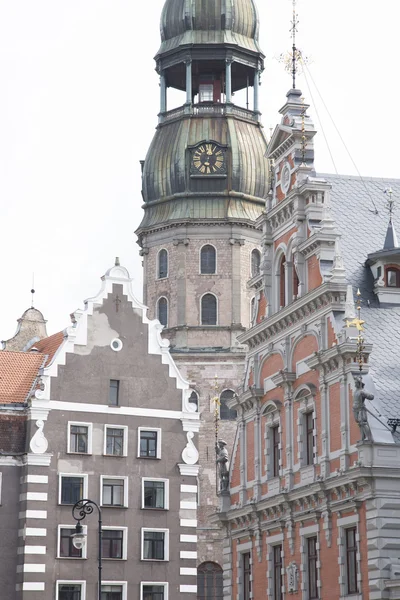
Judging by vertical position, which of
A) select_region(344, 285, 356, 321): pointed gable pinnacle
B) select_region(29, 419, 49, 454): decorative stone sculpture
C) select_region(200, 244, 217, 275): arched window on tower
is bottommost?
select_region(29, 419, 49, 454): decorative stone sculpture

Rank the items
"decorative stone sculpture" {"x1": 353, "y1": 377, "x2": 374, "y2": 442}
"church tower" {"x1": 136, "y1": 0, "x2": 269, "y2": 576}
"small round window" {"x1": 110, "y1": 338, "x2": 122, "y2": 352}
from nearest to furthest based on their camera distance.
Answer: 1. "decorative stone sculpture" {"x1": 353, "y1": 377, "x2": 374, "y2": 442}
2. "small round window" {"x1": 110, "y1": 338, "x2": 122, "y2": 352}
3. "church tower" {"x1": 136, "y1": 0, "x2": 269, "y2": 576}

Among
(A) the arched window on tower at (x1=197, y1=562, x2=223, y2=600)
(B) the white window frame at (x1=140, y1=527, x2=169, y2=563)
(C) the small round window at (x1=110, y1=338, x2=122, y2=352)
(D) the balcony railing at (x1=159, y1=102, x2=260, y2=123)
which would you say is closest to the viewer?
(B) the white window frame at (x1=140, y1=527, x2=169, y2=563)

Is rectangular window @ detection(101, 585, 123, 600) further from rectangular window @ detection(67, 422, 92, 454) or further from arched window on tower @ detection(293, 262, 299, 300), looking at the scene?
arched window on tower @ detection(293, 262, 299, 300)

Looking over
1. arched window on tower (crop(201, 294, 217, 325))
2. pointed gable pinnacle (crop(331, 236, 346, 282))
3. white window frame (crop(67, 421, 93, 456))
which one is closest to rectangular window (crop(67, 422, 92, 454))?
white window frame (crop(67, 421, 93, 456))

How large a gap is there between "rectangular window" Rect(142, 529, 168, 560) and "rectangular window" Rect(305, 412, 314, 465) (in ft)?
42.8

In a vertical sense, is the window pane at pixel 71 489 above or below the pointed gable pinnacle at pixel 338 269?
below

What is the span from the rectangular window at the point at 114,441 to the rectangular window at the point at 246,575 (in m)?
8.80

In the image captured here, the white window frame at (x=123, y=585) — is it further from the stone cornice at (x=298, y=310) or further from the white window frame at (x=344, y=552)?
the white window frame at (x=344, y=552)

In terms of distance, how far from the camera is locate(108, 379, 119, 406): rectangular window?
186 ft

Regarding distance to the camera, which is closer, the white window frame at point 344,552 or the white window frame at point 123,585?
the white window frame at point 344,552

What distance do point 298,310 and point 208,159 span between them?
37.3m

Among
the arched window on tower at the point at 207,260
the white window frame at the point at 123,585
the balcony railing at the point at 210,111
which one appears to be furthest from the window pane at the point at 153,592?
the balcony railing at the point at 210,111

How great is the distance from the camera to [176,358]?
77188 mm

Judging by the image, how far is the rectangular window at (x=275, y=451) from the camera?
47.0 m
